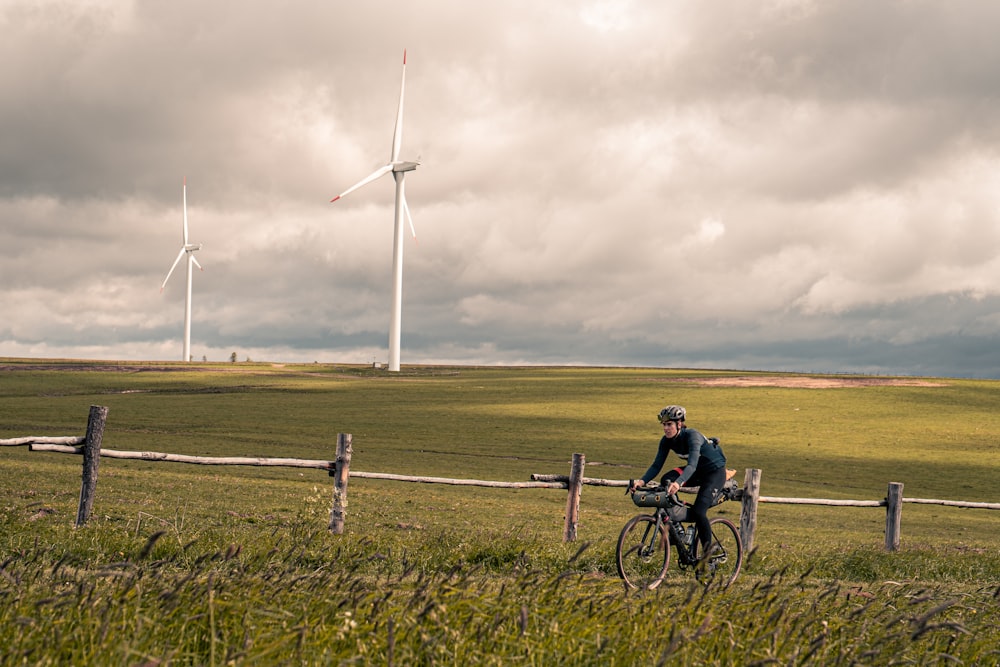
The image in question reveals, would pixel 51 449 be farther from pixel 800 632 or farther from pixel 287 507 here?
pixel 800 632

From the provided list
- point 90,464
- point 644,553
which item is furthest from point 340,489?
point 644,553

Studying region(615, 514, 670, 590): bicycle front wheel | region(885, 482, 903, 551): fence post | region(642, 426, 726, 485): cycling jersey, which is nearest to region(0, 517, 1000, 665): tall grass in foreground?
region(615, 514, 670, 590): bicycle front wheel

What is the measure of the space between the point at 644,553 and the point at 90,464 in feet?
32.6

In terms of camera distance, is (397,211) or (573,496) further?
(397,211)

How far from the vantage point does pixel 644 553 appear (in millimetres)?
12141

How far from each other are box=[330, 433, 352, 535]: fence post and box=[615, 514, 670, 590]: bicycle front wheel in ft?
17.3

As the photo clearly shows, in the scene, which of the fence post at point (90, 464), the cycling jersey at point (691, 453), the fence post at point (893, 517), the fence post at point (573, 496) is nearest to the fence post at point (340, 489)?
the fence post at point (90, 464)

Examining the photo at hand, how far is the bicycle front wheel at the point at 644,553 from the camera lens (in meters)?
11.6

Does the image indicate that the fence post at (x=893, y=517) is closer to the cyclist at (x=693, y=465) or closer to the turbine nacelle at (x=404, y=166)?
the cyclist at (x=693, y=465)

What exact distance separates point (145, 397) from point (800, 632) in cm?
6547

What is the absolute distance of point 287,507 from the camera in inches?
797

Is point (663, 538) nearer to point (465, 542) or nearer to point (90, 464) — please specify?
point (465, 542)

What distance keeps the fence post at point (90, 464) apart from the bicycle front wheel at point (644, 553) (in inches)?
367

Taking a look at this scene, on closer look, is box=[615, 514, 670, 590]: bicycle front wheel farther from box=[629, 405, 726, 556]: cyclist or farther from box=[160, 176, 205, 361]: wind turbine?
box=[160, 176, 205, 361]: wind turbine
